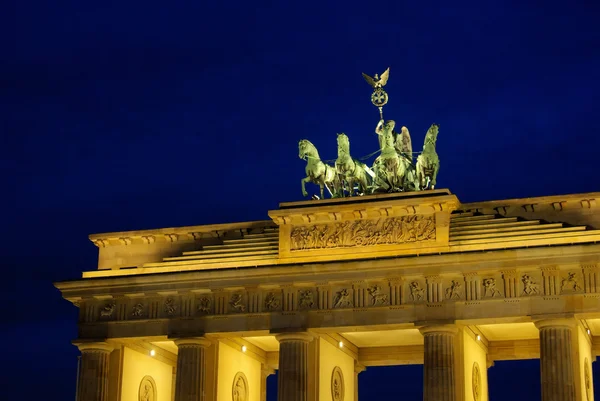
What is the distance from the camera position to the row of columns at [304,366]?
1860 inches

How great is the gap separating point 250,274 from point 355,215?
472cm

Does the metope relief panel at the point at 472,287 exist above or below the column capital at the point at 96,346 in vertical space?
above

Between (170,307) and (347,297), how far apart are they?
293 inches

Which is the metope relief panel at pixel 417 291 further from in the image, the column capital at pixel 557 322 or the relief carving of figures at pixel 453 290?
the column capital at pixel 557 322

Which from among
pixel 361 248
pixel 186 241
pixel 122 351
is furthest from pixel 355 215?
pixel 122 351

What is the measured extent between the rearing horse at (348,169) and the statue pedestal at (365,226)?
1495 mm

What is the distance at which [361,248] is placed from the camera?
5138 cm

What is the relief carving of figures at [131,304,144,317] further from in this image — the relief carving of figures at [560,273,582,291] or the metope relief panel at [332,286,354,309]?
the relief carving of figures at [560,273,582,291]

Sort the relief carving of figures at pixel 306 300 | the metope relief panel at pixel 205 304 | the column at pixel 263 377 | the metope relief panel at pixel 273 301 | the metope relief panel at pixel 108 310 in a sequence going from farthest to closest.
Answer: the column at pixel 263 377, the metope relief panel at pixel 108 310, the metope relief panel at pixel 205 304, the metope relief panel at pixel 273 301, the relief carving of figures at pixel 306 300

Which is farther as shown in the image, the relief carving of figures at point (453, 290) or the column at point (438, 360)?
the relief carving of figures at point (453, 290)

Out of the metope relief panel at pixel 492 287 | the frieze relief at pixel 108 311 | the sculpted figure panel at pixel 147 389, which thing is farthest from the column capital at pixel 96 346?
the metope relief panel at pixel 492 287

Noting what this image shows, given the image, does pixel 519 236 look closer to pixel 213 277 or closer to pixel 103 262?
pixel 213 277

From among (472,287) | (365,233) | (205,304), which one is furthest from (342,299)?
(205,304)

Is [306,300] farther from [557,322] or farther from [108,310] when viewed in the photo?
[557,322]
